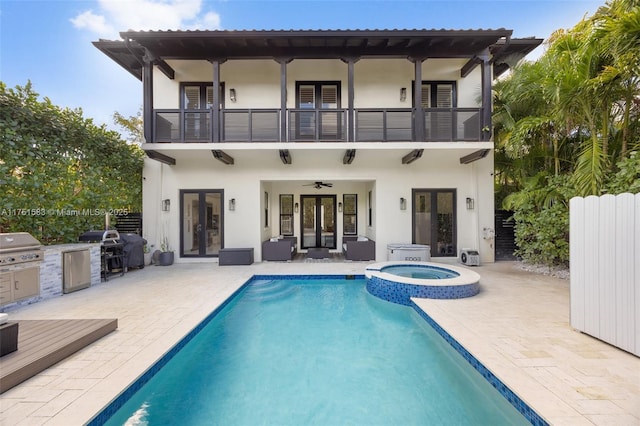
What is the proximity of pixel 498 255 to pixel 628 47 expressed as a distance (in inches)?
275

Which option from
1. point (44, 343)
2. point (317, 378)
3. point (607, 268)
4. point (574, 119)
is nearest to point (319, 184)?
point (574, 119)

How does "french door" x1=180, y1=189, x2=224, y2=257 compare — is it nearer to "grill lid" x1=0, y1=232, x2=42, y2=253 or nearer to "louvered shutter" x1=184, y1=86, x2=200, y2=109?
"louvered shutter" x1=184, y1=86, x2=200, y2=109

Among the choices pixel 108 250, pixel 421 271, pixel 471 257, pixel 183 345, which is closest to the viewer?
pixel 183 345

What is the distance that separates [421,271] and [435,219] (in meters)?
2.95

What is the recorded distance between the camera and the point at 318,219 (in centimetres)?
1177

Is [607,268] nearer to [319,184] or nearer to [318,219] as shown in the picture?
[319,184]

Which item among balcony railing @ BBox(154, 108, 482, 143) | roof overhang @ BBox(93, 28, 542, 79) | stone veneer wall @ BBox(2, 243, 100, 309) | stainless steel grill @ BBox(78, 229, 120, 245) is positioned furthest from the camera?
balcony railing @ BBox(154, 108, 482, 143)

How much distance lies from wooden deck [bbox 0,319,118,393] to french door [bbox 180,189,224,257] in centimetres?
541

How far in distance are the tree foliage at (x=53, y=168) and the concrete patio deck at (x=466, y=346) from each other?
1896mm

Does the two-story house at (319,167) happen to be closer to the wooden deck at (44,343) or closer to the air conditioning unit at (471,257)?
the air conditioning unit at (471,257)

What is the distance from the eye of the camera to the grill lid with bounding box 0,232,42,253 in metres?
4.47

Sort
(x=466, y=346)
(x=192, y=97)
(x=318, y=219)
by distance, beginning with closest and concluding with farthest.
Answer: (x=466, y=346) → (x=192, y=97) → (x=318, y=219)

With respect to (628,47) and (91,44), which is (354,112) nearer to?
(628,47)

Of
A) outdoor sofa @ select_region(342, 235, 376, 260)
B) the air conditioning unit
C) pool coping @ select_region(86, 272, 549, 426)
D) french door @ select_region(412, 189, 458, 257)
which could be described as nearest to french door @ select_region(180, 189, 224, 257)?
outdoor sofa @ select_region(342, 235, 376, 260)
